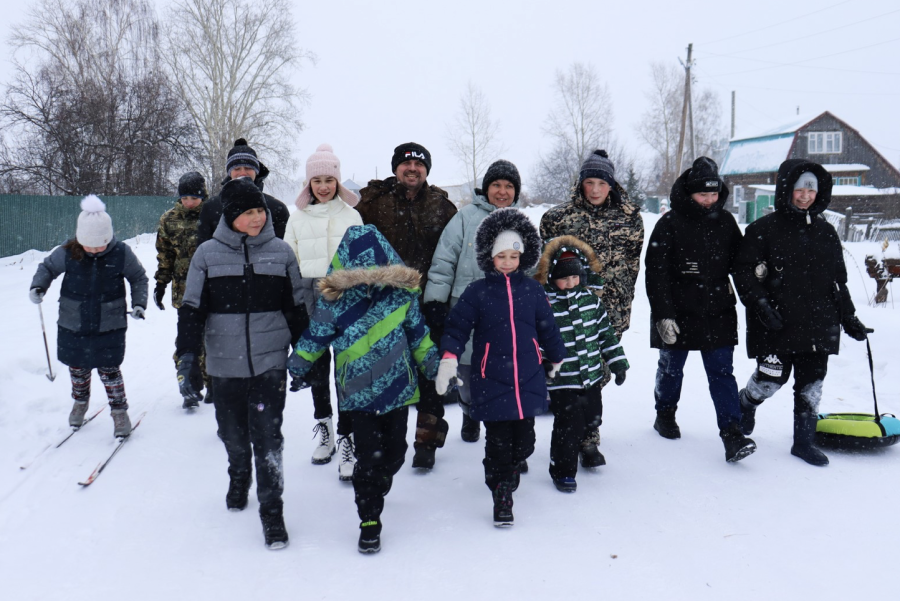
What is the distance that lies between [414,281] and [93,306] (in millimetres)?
2928

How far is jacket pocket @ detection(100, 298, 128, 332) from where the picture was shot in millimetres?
4605

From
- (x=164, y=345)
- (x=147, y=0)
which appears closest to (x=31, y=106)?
(x=147, y=0)

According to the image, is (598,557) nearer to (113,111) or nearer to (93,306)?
(93,306)

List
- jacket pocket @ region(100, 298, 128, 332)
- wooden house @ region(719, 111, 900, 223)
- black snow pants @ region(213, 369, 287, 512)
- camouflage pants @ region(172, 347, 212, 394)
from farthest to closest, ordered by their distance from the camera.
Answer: wooden house @ region(719, 111, 900, 223), camouflage pants @ region(172, 347, 212, 394), jacket pocket @ region(100, 298, 128, 332), black snow pants @ region(213, 369, 287, 512)

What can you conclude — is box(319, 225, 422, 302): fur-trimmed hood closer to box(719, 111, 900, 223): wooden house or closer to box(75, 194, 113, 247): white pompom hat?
box(75, 194, 113, 247): white pompom hat

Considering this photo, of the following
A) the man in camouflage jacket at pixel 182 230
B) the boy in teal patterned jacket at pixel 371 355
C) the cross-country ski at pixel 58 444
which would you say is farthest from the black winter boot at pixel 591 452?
the cross-country ski at pixel 58 444

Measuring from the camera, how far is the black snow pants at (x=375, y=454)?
3068mm

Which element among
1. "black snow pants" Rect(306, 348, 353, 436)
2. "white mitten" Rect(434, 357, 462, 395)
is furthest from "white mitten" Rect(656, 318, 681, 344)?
"black snow pants" Rect(306, 348, 353, 436)

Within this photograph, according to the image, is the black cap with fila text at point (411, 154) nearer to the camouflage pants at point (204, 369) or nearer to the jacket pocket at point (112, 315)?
the camouflage pants at point (204, 369)

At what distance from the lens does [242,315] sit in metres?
3.21

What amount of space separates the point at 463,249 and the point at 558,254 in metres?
0.70

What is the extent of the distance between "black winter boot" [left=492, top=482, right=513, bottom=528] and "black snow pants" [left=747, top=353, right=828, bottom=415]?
88.0 inches

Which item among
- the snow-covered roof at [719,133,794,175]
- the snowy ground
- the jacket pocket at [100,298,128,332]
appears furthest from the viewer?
the snow-covered roof at [719,133,794,175]

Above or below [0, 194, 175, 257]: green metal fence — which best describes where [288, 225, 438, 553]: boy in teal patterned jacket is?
below
